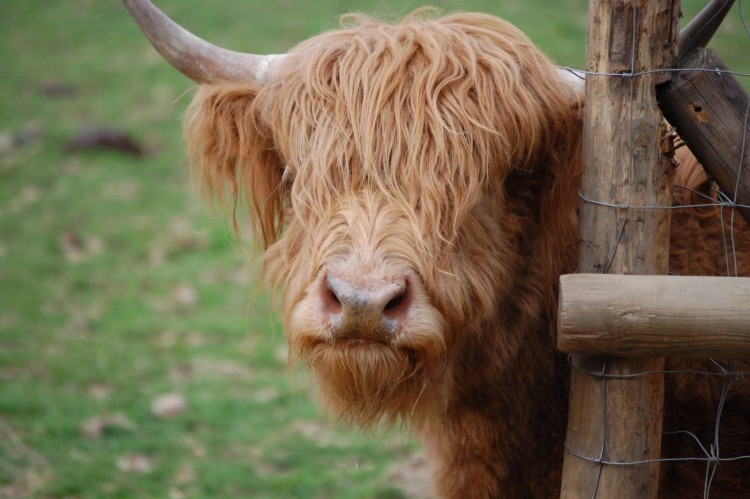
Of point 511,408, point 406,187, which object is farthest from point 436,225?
point 511,408

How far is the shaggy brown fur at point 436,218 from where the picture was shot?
2.53m

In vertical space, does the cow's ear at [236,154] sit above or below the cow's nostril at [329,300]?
above

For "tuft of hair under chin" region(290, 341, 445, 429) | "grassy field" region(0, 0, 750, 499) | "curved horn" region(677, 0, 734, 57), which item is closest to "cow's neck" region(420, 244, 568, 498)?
"tuft of hair under chin" region(290, 341, 445, 429)

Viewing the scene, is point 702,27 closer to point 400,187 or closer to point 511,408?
point 400,187

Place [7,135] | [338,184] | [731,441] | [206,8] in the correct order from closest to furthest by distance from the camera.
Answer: [338,184], [731,441], [7,135], [206,8]

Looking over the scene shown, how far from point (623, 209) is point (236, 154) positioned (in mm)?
1557

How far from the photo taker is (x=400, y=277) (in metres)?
2.40

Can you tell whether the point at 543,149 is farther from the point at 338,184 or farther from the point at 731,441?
the point at 731,441

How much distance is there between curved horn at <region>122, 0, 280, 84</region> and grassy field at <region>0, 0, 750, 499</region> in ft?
1.46

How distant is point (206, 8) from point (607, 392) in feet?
46.9

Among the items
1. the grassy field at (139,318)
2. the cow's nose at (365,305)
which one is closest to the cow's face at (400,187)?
the cow's nose at (365,305)

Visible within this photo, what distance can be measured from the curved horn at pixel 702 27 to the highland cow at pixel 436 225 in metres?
0.44

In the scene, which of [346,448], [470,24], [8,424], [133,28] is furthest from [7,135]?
[470,24]

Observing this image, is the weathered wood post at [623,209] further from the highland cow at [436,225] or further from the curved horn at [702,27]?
the highland cow at [436,225]
